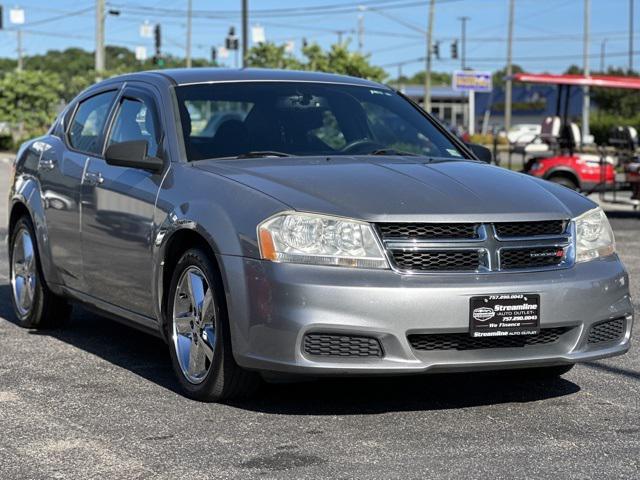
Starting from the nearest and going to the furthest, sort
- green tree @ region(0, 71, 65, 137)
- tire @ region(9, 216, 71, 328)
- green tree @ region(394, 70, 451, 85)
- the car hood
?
the car hood < tire @ region(9, 216, 71, 328) < green tree @ region(0, 71, 65, 137) < green tree @ region(394, 70, 451, 85)

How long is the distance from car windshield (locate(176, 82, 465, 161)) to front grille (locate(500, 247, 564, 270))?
1314 mm

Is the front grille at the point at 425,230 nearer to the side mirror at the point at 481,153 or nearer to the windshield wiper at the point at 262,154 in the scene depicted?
the windshield wiper at the point at 262,154

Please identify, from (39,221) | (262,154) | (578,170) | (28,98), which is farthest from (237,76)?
(28,98)

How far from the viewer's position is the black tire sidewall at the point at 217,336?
5.46m

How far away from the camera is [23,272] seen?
8.05m

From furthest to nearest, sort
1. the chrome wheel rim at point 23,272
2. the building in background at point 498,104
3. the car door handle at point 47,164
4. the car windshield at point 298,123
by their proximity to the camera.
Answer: the building in background at point 498,104 < the chrome wheel rim at point 23,272 < the car door handle at point 47,164 < the car windshield at point 298,123

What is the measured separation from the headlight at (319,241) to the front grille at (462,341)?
366mm

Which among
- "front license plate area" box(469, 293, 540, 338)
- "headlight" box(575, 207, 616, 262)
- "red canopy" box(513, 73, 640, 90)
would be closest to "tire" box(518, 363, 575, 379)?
"headlight" box(575, 207, 616, 262)

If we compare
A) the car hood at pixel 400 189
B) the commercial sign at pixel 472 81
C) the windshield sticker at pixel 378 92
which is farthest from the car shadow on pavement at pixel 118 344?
the commercial sign at pixel 472 81

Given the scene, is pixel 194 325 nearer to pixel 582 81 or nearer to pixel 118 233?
pixel 118 233

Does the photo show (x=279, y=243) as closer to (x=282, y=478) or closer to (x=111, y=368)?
(x=282, y=478)

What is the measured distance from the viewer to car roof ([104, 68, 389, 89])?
268 inches

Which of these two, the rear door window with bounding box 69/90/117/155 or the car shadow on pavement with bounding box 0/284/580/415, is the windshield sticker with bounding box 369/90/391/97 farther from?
the car shadow on pavement with bounding box 0/284/580/415

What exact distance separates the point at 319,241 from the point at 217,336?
67 centimetres
